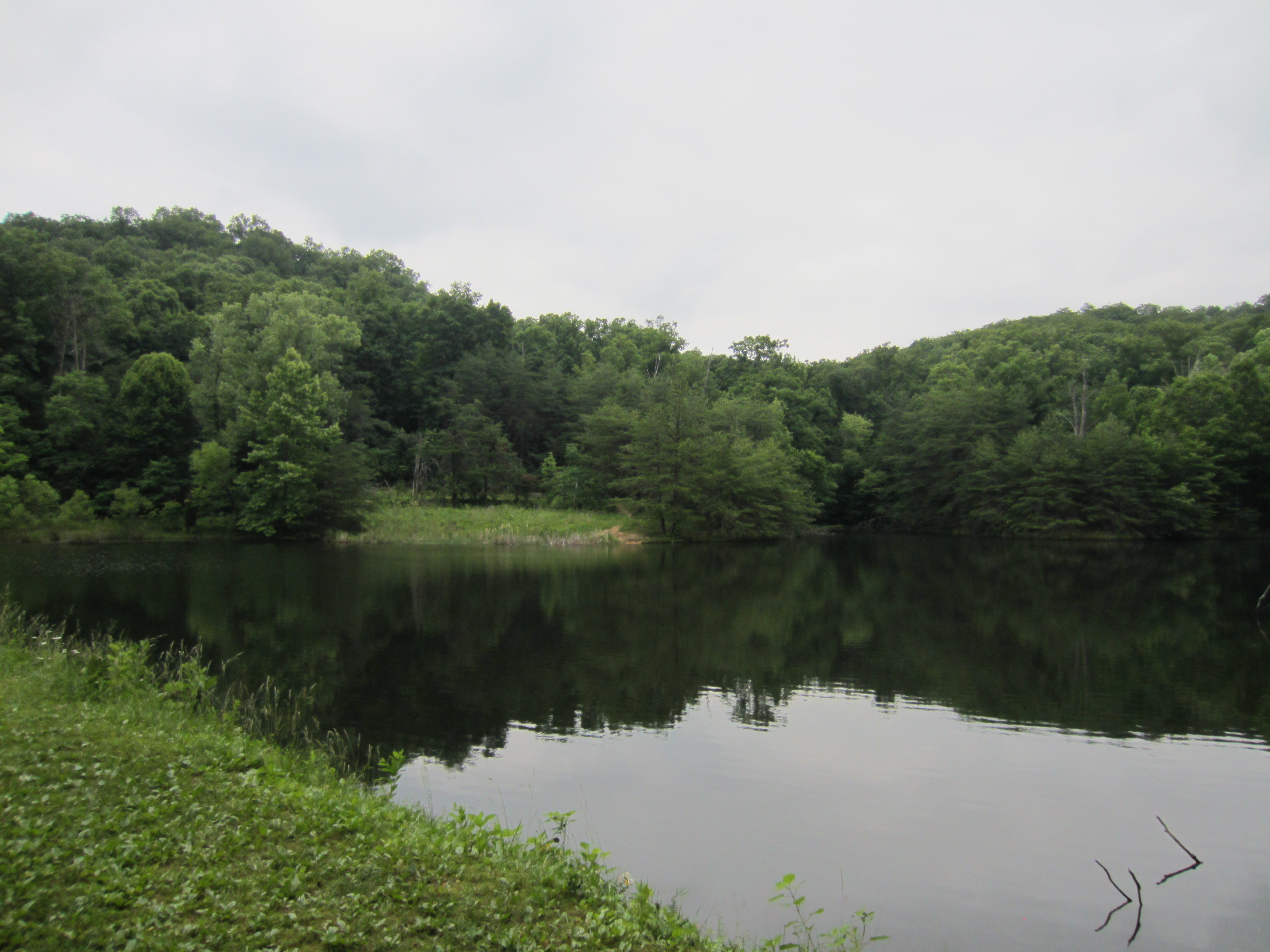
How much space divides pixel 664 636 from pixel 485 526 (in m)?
26.2

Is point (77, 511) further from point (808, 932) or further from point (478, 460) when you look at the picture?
point (808, 932)

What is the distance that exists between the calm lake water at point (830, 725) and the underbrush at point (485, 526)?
1547cm

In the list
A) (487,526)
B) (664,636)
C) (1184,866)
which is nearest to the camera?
(1184,866)

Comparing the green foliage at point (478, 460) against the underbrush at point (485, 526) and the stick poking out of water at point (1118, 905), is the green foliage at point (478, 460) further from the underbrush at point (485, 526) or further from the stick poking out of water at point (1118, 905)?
the stick poking out of water at point (1118, 905)

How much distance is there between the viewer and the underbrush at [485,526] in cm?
3778

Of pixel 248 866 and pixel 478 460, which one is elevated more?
pixel 478 460

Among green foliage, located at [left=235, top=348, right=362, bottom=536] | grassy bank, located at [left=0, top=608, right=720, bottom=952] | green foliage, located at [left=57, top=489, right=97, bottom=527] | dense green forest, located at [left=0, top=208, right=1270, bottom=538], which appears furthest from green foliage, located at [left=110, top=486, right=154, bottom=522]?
grassy bank, located at [left=0, top=608, right=720, bottom=952]

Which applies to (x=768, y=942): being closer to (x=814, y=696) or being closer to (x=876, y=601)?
(x=814, y=696)

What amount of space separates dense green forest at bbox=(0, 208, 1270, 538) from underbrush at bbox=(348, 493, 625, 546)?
72.4 inches

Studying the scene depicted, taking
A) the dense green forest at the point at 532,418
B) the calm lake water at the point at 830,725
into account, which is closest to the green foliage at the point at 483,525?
the dense green forest at the point at 532,418

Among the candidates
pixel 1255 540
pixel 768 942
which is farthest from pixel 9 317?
pixel 1255 540

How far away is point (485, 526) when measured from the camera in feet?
131

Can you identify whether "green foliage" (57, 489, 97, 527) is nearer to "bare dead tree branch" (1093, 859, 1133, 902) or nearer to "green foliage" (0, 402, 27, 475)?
"green foliage" (0, 402, 27, 475)

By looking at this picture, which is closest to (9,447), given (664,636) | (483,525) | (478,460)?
(483,525)
